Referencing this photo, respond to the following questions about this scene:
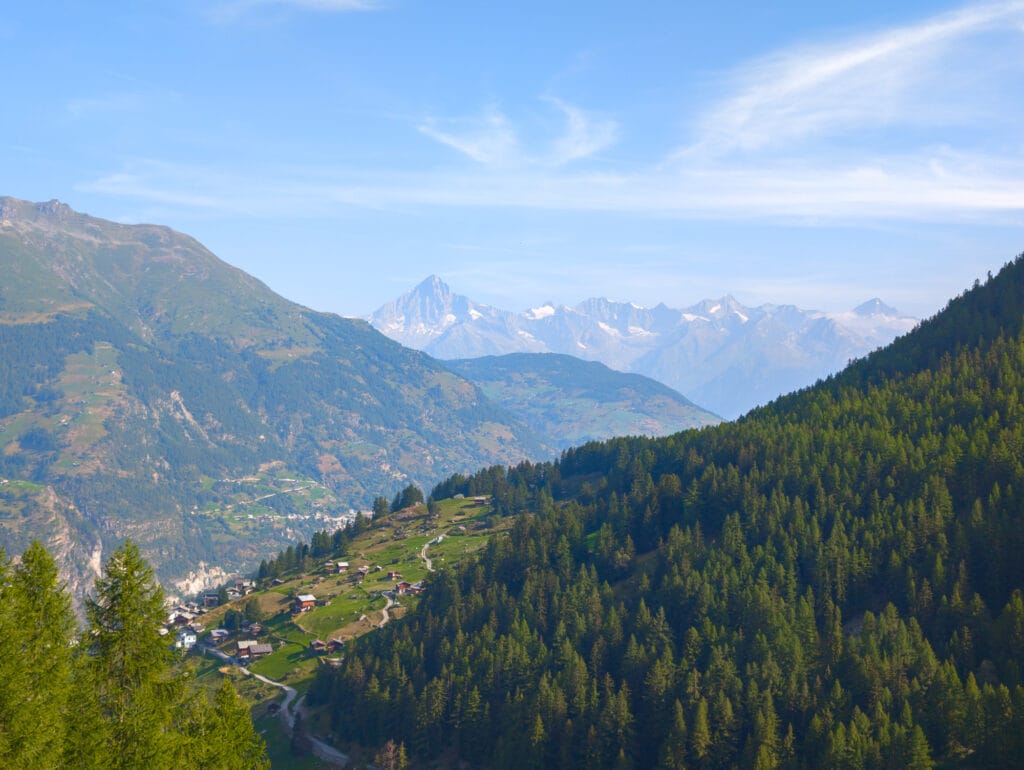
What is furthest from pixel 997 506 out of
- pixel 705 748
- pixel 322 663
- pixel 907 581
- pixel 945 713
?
pixel 322 663

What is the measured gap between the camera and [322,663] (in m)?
162

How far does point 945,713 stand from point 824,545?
4365 cm

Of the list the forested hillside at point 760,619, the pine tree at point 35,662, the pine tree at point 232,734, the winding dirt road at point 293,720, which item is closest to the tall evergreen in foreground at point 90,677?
the pine tree at point 35,662

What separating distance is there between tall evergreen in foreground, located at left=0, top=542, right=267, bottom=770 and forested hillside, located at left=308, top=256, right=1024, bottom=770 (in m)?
71.1

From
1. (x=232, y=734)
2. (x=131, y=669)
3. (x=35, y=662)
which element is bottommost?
(x=232, y=734)

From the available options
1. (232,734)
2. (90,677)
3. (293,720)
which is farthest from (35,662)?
(293,720)

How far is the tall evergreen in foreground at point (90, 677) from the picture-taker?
37406 millimetres

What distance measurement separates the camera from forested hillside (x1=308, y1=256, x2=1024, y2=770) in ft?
319

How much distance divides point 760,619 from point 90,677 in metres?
96.5

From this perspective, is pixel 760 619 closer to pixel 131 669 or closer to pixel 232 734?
pixel 232 734

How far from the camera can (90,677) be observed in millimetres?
40750

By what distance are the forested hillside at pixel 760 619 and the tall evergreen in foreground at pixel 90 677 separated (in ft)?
233

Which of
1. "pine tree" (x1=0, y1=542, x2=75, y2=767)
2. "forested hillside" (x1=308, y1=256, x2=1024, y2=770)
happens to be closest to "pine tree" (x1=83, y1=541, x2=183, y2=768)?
"pine tree" (x1=0, y1=542, x2=75, y2=767)

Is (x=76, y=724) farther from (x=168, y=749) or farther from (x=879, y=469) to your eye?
(x=879, y=469)
